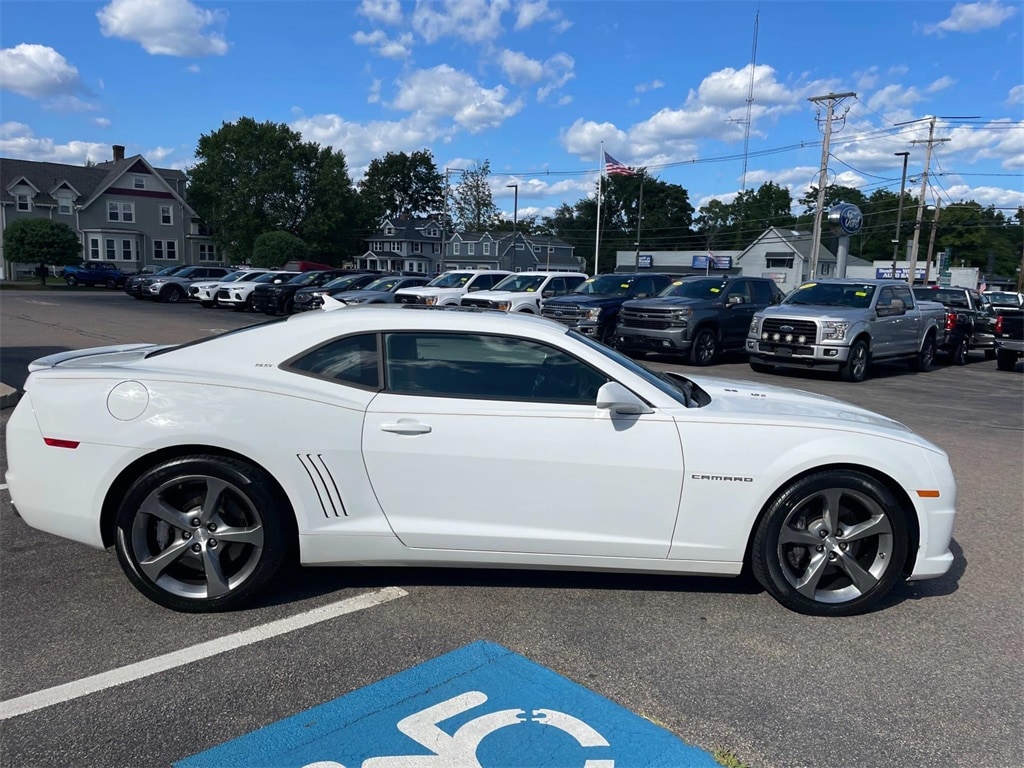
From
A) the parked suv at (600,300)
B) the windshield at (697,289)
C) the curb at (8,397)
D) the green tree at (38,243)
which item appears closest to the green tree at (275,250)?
the green tree at (38,243)

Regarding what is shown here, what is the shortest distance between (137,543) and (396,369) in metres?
1.54

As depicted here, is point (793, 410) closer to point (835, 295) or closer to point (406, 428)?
point (406, 428)

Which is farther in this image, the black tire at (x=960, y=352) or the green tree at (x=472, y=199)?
the green tree at (x=472, y=199)

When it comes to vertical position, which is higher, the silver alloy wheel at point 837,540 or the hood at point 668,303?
the hood at point 668,303

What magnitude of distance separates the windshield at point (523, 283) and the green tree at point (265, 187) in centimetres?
4805

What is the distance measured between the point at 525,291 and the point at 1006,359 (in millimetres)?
11819

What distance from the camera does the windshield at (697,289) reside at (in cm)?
1694

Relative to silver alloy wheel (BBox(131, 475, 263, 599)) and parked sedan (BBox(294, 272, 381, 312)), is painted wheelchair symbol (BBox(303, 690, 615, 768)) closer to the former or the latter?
silver alloy wheel (BBox(131, 475, 263, 599))

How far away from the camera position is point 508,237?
276ft

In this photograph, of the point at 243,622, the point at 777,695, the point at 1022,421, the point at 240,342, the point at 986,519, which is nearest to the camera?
the point at 777,695

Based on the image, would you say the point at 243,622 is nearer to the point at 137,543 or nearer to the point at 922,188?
the point at 137,543

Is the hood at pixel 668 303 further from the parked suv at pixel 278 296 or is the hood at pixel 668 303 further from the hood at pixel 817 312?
the parked suv at pixel 278 296

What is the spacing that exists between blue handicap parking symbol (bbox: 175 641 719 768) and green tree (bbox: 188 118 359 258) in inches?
2572

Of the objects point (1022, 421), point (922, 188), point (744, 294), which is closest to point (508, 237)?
point (922, 188)
